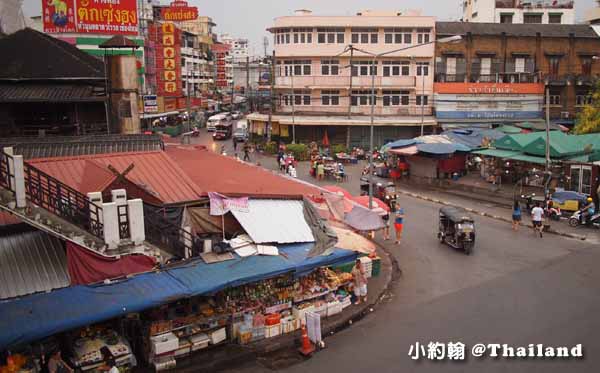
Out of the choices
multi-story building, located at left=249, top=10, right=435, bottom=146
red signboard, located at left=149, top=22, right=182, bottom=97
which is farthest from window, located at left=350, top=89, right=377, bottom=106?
A: red signboard, located at left=149, top=22, right=182, bottom=97

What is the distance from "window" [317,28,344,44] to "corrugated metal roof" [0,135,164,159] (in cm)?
3726

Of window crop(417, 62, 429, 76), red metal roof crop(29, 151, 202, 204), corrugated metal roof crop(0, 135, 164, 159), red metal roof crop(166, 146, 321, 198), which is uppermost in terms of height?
window crop(417, 62, 429, 76)

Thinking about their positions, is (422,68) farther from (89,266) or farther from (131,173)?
(89,266)

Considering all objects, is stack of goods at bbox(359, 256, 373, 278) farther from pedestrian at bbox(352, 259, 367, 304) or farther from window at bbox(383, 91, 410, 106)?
window at bbox(383, 91, 410, 106)

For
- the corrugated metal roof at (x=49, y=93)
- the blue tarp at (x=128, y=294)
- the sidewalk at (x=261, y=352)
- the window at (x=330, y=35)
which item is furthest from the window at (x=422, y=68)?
the blue tarp at (x=128, y=294)

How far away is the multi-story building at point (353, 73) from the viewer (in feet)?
171

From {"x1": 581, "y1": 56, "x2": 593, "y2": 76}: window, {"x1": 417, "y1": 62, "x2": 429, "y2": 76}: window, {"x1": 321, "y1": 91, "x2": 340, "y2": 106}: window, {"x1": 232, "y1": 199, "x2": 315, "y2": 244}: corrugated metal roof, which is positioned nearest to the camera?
{"x1": 232, "y1": 199, "x2": 315, "y2": 244}: corrugated metal roof

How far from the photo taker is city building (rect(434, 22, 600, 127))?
171 ft

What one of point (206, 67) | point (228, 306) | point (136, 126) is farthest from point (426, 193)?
point (206, 67)

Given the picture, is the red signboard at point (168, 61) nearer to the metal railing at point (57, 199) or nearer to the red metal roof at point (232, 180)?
the red metal roof at point (232, 180)

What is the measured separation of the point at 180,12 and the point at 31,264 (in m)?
55.2

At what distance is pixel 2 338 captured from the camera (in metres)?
9.92

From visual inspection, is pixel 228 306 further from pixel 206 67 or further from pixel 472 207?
pixel 206 67

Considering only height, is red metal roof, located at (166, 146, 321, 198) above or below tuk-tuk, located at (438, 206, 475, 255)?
above
